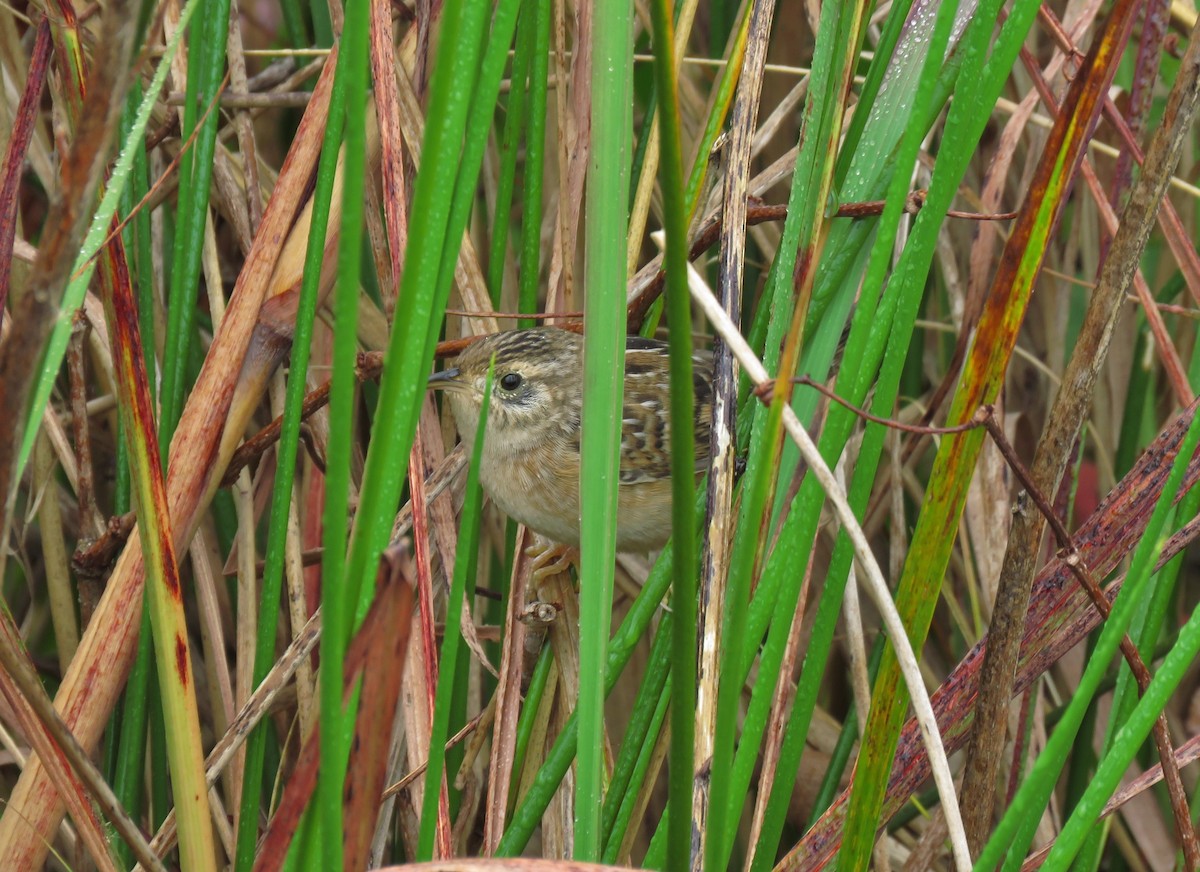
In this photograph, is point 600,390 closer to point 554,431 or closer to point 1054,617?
point 1054,617

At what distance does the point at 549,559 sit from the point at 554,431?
12.4 inches

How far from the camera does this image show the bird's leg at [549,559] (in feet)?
8.78

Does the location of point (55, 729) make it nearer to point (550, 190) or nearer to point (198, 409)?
point (198, 409)

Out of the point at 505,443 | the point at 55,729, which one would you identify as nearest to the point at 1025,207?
the point at 55,729

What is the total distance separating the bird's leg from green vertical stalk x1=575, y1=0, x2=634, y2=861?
1510mm

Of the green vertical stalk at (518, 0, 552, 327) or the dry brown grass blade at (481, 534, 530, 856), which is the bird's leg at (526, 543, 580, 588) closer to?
the dry brown grass blade at (481, 534, 530, 856)

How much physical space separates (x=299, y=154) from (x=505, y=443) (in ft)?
3.30

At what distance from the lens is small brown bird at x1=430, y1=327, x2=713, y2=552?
254 cm

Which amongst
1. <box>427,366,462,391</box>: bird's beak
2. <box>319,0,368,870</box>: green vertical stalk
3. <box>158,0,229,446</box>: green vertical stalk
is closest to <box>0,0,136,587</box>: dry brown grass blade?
<box>319,0,368,870</box>: green vertical stalk

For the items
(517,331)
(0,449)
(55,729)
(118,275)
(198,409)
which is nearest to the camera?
(0,449)

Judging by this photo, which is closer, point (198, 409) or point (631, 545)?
point (198, 409)

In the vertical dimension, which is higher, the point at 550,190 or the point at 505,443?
the point at 550,190

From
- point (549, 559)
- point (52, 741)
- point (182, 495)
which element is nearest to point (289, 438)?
point (182, 495)

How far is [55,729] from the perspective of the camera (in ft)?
3.93
